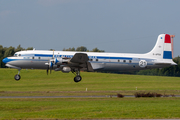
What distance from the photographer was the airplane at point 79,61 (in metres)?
39.3

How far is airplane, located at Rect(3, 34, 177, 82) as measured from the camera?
1547 inches

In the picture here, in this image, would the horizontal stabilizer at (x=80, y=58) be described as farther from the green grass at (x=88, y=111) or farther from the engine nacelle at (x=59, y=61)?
the green grass at (x=88, y=111)

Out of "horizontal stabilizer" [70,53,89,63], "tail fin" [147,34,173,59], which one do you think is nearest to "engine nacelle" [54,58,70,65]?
"horizontal stabilizer" [70,53,89,63]

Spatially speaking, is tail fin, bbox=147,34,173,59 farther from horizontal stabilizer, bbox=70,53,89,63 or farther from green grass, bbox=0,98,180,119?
horizontal stabilizer, bbox=70,53,89,63

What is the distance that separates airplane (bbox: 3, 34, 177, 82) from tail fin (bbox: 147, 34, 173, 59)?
41 cm

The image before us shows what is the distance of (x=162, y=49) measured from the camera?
45188mm

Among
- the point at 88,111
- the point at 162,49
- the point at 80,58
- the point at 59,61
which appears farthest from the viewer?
the point at 162,49

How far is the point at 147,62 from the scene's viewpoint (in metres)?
43.0

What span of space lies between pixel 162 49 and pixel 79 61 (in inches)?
598

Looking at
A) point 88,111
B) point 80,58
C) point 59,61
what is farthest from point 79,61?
point 88,111

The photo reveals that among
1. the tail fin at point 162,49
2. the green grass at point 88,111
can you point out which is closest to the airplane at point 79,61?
the tail fin at point 162,49

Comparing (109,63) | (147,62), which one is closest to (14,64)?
(109,63)

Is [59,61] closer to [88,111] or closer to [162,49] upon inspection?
[88,111]

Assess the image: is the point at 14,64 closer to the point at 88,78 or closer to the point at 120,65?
the point at 120,65
